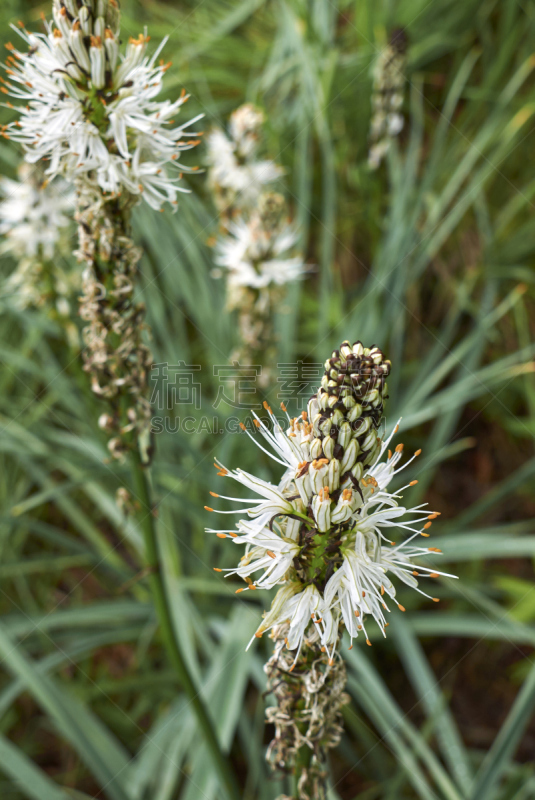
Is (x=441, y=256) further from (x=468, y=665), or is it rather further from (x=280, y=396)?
(x=468, y=665)

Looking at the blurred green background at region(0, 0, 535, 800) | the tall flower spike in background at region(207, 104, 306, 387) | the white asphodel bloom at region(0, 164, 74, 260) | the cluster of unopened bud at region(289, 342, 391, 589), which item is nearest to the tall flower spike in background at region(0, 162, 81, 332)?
the white asphodel bloom at region(0, 164, 74, 260)

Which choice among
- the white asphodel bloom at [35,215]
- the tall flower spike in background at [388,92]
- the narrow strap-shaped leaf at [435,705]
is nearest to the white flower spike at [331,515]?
the narrow strap-shaped leaf at [435,705]

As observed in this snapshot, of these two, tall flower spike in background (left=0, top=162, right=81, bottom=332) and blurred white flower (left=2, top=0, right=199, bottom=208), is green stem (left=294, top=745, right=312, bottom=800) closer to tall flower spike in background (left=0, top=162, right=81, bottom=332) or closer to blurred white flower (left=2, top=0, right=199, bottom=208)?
blurred white flower (left=2, top=0, right=199, bottom=208)

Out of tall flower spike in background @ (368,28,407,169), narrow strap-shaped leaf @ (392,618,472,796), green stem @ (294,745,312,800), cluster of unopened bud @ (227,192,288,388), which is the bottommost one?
narrow strap-shaped leaf @ (392,618,472,796)

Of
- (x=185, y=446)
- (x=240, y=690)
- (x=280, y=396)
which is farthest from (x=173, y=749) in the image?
(x=280, y=396)

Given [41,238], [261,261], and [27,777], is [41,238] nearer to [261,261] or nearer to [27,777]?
[261,261]

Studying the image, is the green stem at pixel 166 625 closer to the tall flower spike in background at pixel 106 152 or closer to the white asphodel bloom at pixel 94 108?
the tall flower spike in background at pixel 106 152

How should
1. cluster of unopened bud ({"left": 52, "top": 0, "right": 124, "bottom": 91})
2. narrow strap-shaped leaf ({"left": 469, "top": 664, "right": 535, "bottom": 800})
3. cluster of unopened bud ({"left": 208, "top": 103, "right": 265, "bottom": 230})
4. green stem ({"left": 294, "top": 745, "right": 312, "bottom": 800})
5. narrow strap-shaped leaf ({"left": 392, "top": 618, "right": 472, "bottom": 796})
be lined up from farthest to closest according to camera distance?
cluster of unopened bud ({"left": 208, "top": 103, "right": 265, "bottom": 230})
narrow strap-shaped leaf ({"left": 392, "top": 618, "right": 472, "bottom": 796})
narrow strap-shaped leaf ({"left": 469, "top": 664, "right": 535, "bottom": 800})
cluster of unopened bud ({"left": 52, "top": 0, "right": 124, "bottom": 91})
green stem ({"left": 294, "top": 745, "right": 312, "bottom": 800})
